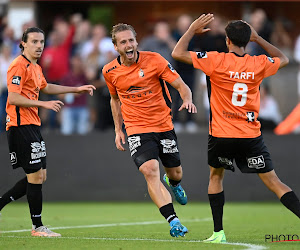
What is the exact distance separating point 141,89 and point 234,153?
1519 millimetres

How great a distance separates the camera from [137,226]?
33.8ft

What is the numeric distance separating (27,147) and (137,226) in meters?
2.29

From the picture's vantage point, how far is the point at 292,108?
1469cm

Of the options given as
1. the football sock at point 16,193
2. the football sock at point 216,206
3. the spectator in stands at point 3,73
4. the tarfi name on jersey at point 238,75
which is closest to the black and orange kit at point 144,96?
the football sock at point 216,206

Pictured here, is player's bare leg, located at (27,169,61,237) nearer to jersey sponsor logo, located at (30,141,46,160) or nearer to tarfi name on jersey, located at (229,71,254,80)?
jersey sponsor logo, located at (30,141,46,160)

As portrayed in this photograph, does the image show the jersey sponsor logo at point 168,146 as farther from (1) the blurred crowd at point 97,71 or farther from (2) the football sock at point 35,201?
(1) the blurred crowd at point 97,71

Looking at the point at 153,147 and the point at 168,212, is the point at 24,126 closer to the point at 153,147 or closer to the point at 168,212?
the point at 153,147

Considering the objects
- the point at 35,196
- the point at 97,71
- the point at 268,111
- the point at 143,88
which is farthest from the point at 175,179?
the point at 97,71

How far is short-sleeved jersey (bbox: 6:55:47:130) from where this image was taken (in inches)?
343

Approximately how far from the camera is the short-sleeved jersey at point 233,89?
784 cm

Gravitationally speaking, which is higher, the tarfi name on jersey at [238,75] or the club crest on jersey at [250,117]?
the tarfi name on jersey at [238,75]

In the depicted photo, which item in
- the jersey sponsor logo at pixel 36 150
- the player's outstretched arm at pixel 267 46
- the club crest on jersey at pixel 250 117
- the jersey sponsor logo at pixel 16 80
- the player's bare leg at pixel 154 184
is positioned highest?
the player's outstretched arm at pixel 267 46

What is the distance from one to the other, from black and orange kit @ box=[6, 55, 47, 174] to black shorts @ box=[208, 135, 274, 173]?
87.6 inches

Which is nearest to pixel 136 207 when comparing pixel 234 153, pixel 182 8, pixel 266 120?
pixel 266 120
